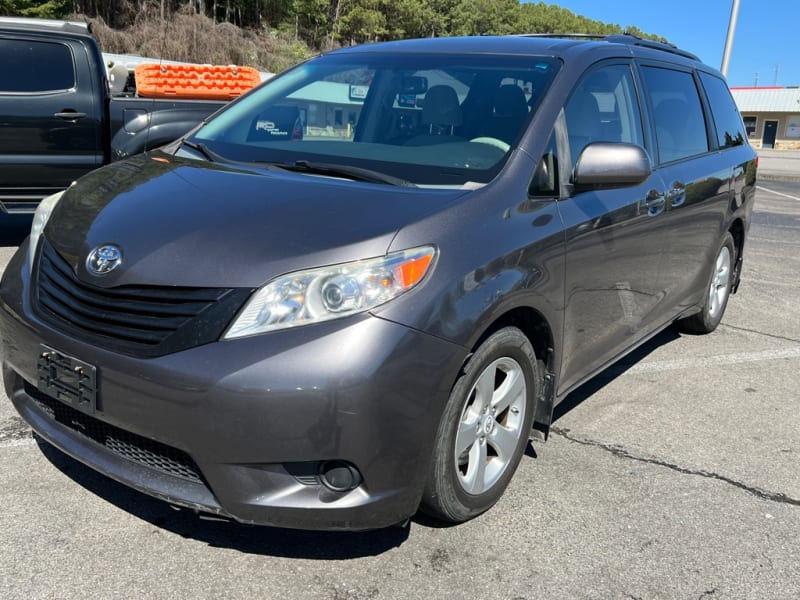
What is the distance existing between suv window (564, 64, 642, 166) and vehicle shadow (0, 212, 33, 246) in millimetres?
5872

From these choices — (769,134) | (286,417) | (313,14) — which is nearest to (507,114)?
(286,417)

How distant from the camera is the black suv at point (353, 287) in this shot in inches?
86.7

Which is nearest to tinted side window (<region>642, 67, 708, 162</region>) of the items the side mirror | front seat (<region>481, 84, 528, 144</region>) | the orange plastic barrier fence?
the side mirror

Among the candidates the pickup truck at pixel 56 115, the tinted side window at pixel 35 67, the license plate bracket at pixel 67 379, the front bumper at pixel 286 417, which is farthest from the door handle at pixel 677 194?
the tinted side window at pixel 35 67

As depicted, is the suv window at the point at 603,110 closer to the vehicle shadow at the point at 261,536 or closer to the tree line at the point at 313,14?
the vehicle shadow at the point at 261,536

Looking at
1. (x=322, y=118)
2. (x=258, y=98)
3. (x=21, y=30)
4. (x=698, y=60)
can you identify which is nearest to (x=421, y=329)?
(x=322, y=118)

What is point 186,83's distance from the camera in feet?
25.3

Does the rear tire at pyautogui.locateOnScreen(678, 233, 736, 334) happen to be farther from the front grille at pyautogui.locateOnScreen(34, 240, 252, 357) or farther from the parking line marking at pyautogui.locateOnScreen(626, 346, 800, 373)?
the front grille at pyautogui.locateOnScreen(34, 240, 252, 357)

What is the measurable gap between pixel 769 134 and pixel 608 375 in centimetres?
7283

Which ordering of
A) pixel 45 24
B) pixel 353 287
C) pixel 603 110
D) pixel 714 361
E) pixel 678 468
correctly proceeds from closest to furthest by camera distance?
pixel 353 287, pixel 678 468, pixel 603 110, pixel 714 361, pixel 45 24

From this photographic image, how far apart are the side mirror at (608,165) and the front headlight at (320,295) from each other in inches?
44.1

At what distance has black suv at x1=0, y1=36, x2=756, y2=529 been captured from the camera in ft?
7.22

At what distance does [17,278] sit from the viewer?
2838mm

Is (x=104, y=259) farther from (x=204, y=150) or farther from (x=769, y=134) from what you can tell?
(x=769, y=134)
